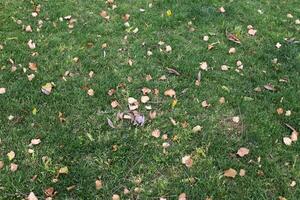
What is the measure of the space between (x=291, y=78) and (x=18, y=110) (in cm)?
354

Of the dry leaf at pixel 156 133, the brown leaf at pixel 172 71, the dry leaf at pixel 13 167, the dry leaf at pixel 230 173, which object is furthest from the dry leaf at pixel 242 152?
the dry leaf at pixel 13 167

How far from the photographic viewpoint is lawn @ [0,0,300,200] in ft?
15.8

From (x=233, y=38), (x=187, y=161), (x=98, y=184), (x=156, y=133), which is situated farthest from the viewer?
(x=233, y=38)

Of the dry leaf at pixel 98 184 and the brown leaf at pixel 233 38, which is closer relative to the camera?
the dry leaf at pixel 98 184

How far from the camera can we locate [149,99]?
5.77 metres

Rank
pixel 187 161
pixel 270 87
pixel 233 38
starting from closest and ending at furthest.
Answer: pixel 187 161 < pixel 270 87 < pixel 233 38

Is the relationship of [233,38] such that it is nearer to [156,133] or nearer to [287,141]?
[287,141]

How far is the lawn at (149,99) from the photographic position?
482 centimetres

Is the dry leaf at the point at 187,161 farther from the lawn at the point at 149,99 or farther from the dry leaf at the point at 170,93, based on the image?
the dry leaf at the point at 170,93

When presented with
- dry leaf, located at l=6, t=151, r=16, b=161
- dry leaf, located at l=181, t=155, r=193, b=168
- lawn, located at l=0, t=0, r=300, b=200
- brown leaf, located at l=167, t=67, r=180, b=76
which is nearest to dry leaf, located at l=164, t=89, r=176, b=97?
lawn, located at l=0, t=0, r=300, b=200

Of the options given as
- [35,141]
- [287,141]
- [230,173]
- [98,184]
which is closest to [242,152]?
[230,173]

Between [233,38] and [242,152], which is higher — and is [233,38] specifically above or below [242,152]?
above

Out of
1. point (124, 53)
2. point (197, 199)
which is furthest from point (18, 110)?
point (197, 199)

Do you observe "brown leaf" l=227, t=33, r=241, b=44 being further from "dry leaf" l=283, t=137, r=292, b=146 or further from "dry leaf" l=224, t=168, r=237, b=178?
"dry leaf" l=224, t=168, r=237, b=178
